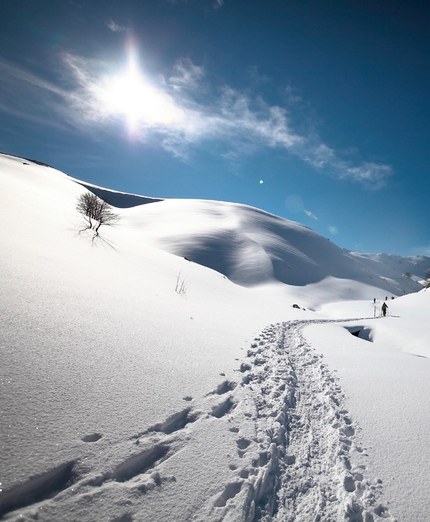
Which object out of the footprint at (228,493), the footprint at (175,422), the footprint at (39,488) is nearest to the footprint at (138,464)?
the footprint at (175,422)

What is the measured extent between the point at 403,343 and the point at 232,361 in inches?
534

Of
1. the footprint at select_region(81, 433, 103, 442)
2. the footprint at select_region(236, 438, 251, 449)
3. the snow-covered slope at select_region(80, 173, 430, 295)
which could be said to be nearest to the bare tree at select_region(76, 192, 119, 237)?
the footprint at select_region(81, 433, 103, 442)

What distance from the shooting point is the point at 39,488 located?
2.04 metres

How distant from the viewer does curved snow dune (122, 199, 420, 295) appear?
56791 millimetres

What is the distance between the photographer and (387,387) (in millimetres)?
5074

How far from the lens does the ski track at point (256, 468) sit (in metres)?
2.14

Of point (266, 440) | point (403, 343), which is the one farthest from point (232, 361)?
point (403, 343)

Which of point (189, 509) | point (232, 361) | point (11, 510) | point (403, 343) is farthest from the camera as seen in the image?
point (403, 343)

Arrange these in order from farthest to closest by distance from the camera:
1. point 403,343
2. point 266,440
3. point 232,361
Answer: point 403,343, point 232,361, point 266,440

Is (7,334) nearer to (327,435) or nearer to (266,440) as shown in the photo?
(266,440)

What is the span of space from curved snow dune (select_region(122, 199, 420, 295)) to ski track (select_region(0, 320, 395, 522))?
49.0 meters

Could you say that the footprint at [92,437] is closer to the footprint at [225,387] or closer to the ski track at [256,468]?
the ski track at [256,468]

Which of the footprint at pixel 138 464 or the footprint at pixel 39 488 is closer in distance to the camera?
the footprint at pixel 39 488

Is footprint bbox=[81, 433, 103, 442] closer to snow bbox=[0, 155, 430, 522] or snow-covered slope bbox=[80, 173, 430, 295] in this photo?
snow bbox=[0, 155, 430, 522]
